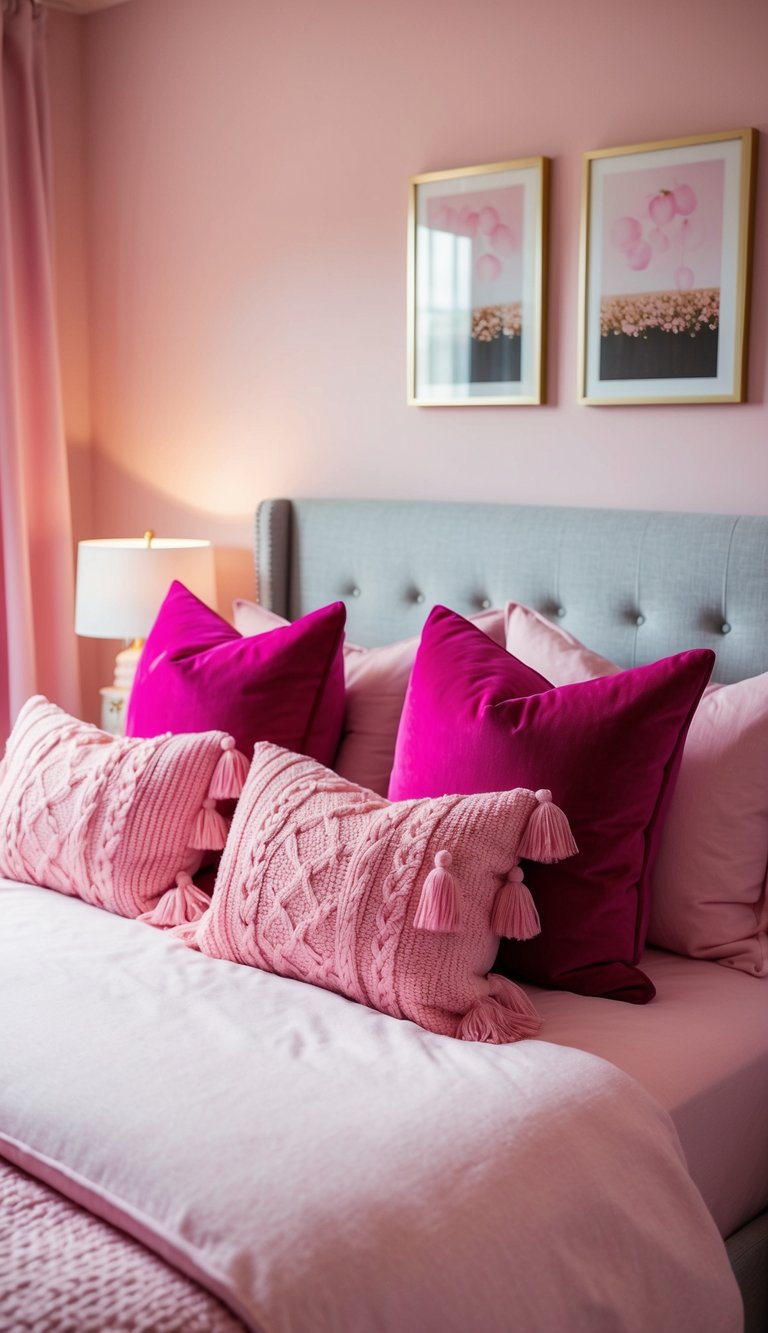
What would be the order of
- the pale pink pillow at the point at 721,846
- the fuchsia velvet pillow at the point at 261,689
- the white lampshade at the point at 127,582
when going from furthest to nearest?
the white lampshade at the point at 127,582 < the fuchsia velvet pillow at the point at 261,689 < the pale pink pillow at the point at 721,846

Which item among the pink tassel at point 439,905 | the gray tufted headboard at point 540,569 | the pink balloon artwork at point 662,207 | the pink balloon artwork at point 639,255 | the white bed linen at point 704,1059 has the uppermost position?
the pink balloon artwork at point 662,207

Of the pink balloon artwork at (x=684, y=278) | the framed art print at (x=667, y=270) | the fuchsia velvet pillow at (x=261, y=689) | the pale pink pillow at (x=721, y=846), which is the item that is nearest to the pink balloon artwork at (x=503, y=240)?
the framed art print at (x=667, y=270)

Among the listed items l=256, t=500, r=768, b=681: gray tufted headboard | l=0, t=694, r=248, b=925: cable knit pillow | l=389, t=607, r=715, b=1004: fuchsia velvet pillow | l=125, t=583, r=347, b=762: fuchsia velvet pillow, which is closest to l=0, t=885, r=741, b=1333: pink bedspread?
l=389, t=607, r=715, b=1004: fuchsia velvet pillow

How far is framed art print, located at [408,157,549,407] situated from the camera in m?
2.66

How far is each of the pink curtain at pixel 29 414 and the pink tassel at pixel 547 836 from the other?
2017 mm

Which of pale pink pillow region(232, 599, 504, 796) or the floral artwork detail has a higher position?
the floral artwork detail

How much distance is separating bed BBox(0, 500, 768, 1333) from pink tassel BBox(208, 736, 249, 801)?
9.3 inches

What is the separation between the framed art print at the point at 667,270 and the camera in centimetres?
235

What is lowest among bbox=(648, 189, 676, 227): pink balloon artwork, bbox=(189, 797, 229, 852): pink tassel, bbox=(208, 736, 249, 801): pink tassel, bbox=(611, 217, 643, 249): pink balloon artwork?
bbox=(189, 797, 229, 852): pink tassel

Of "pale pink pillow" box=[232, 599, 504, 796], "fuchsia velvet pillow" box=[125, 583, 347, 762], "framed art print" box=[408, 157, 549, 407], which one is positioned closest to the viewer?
"fuchsia velvet pillow" box=[125, 583, 347, 762]

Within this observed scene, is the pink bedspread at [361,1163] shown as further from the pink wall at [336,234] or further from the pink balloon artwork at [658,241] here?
the pink balloon artwork at [658,241]

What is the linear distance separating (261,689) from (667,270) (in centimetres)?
109

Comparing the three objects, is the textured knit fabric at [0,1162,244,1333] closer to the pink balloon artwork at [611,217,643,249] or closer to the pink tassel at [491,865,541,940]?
the pink tassel at [491,865,541,940]

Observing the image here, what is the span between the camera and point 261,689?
228 centimetres
